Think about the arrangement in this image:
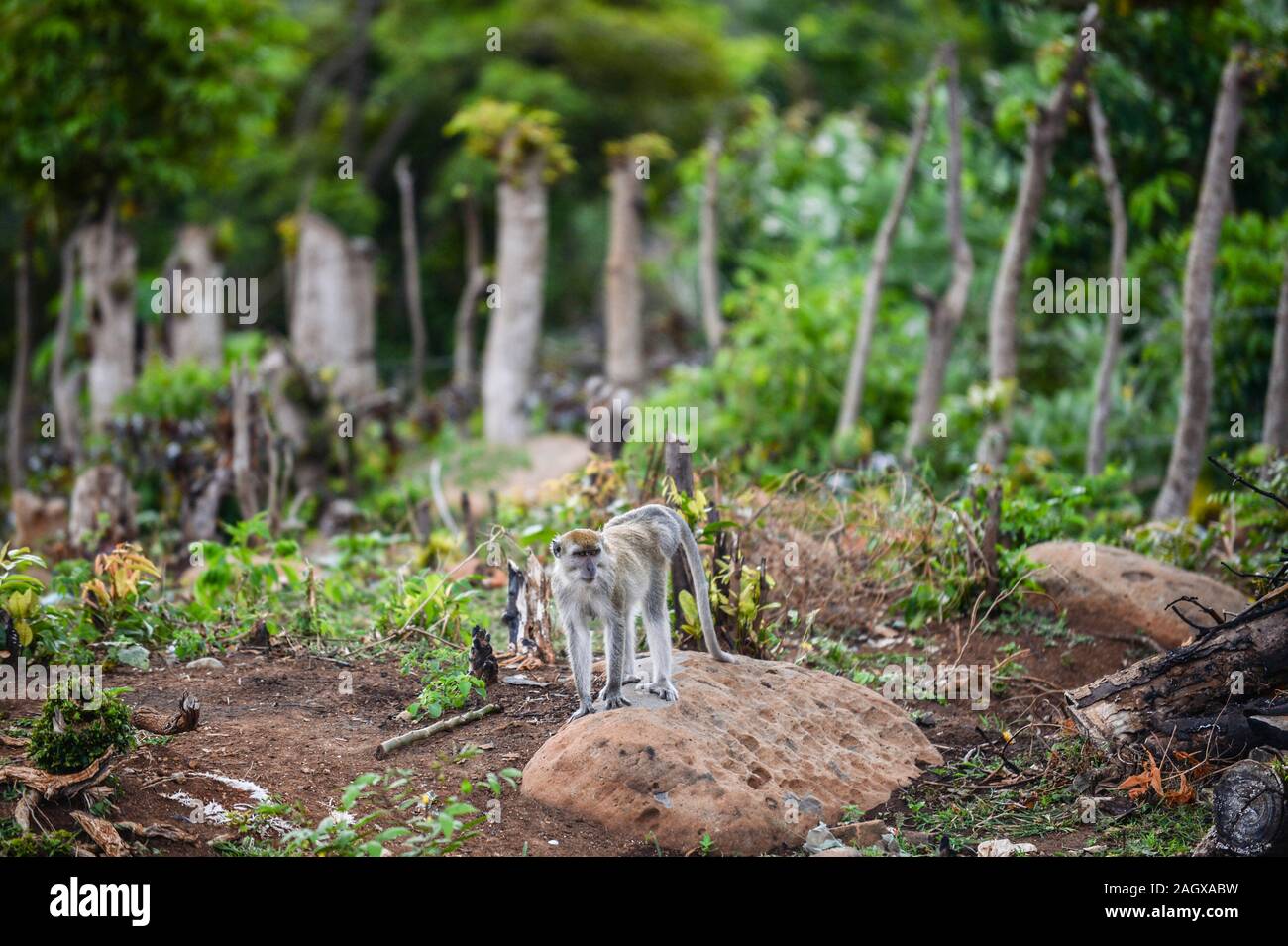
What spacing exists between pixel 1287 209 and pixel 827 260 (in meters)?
5.19

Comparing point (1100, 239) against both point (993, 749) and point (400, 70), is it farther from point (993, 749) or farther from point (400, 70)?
point (400, 70)

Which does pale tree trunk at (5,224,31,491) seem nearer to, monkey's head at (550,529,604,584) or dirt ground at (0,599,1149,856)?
dirt ground at (0,599,1149,856)

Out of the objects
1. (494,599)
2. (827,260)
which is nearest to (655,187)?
(827,260)

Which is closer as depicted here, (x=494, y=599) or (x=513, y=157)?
(x=494, y=599)

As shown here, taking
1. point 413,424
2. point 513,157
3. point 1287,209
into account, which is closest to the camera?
point 1287,209

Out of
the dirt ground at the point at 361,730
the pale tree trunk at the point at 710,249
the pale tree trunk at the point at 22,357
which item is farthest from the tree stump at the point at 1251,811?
the pale tree trunk at the point at 22,357

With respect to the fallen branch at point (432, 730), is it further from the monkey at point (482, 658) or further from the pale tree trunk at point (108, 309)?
the pale tree trunk at point (108, 309)

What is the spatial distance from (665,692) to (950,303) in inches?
295

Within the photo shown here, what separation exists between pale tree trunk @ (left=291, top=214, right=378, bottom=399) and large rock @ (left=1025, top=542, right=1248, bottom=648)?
9.73 metres

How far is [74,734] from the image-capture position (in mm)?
5648

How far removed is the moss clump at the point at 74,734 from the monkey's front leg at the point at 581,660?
6.51 ft

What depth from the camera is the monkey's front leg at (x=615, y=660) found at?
247 inches

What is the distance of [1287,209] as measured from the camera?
45.4 feet

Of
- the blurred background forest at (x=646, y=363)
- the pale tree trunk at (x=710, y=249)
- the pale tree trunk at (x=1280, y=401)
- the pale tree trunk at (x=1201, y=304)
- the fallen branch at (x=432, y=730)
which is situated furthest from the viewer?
the pale tree trunk at (x=710, y=249)
